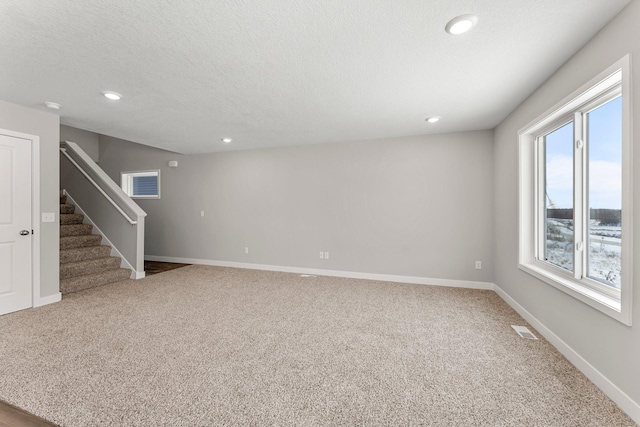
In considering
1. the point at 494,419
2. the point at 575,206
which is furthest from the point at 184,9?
the point at 575,206

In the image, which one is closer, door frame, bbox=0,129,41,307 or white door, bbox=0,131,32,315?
white door, bbox=0,131,32,315

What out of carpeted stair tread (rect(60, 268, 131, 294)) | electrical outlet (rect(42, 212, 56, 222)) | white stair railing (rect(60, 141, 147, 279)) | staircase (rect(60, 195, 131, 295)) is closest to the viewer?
electrical outlet (rect(42, 212, 56, 222))

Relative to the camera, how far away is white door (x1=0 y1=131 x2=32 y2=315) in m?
3.05

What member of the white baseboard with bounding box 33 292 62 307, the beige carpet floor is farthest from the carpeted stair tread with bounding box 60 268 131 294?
the beige carpet floor

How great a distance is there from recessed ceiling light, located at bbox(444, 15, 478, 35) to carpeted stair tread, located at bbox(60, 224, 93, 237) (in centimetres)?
604

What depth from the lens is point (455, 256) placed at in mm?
4270

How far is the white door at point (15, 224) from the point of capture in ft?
10.00

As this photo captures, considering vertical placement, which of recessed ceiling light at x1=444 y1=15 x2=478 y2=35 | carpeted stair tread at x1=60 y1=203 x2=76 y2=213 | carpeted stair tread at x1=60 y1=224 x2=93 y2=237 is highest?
recessed ceiling light at x1=444 y1=15 x2=478 y2=35

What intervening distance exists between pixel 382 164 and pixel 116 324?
414cm

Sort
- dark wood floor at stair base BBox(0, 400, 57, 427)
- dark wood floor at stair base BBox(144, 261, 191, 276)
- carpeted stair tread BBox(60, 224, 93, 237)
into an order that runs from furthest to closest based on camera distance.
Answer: dark wood floor at stair base BBox(144, 261, 191, 276) → carpeted stair tread BBox(60, 224, 93, 237) → dark wood floor at stair base BBox(0, 400, 57, 427)

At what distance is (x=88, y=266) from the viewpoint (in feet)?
14.0

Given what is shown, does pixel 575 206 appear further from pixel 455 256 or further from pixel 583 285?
pixel 455 256

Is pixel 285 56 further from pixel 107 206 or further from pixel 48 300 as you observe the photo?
pixel 107 206

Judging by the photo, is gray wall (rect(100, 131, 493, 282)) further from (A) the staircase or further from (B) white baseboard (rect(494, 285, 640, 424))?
(B) white baseboard (rect(494, 285, 640, 424))
